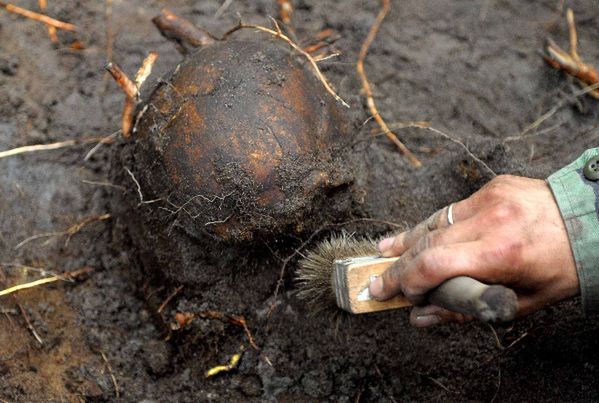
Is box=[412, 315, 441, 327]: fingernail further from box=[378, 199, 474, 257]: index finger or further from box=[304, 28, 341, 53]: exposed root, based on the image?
box=[304, 28, 341, 53]: exposed root

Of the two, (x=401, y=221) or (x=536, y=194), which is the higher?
(x=536, y=194)

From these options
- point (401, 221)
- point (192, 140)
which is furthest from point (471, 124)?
point (192, 140)

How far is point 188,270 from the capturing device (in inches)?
Result: 87.0

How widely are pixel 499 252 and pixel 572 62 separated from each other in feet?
5.04

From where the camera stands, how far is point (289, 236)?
2.08 metres

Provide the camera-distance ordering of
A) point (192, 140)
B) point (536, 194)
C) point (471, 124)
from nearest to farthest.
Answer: point (536, 194), point (192, 140), point (471, 124)

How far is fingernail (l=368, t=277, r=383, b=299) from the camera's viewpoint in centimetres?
170

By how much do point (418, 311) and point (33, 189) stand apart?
1.57 meters

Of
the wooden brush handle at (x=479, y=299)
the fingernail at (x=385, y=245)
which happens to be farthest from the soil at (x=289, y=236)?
the wooden brush handle at (x=479, y=299)

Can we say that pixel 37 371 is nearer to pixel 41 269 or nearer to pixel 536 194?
pixel 41 269

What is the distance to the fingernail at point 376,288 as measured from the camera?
1.70 metres

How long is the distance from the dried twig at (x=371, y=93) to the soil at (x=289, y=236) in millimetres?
39

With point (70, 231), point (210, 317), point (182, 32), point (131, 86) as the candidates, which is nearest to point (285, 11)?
point (182, 32)

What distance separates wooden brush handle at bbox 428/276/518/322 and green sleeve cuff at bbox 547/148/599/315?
0.38 meters
